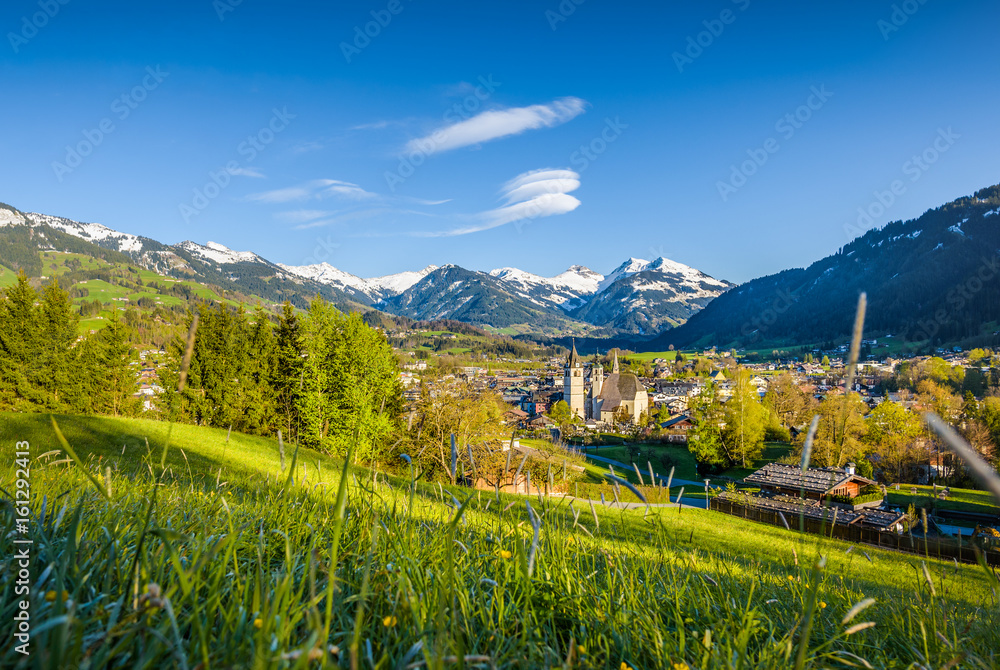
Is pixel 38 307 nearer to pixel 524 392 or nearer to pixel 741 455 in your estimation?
pixel 741 455

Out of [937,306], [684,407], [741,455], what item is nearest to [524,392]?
[684,407]

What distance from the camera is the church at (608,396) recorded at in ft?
314

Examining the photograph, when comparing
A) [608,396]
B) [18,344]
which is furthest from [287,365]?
[608,396]

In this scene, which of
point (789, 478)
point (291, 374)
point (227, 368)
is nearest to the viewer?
point (227, 368)

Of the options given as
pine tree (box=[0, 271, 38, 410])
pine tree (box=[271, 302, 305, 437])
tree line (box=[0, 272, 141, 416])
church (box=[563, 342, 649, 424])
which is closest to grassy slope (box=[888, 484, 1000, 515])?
pine tree (box=[271, 302, 305, 437])

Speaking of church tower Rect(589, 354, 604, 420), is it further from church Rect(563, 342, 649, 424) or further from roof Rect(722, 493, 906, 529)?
roof Rect(722, 493, 906, 529)

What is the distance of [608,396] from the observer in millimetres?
100500

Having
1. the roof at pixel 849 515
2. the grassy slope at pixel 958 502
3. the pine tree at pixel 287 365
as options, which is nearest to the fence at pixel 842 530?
the roof at pixel 849 515

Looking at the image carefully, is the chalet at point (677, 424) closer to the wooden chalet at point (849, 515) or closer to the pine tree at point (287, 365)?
the wooden chalet at point (849, 515)

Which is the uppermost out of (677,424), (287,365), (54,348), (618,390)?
(54,348)

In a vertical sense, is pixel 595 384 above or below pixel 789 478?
above

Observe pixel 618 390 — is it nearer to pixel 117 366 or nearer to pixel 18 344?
pixel 117 366

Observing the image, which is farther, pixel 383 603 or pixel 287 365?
pixel 287 365

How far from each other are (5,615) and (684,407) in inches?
4555
